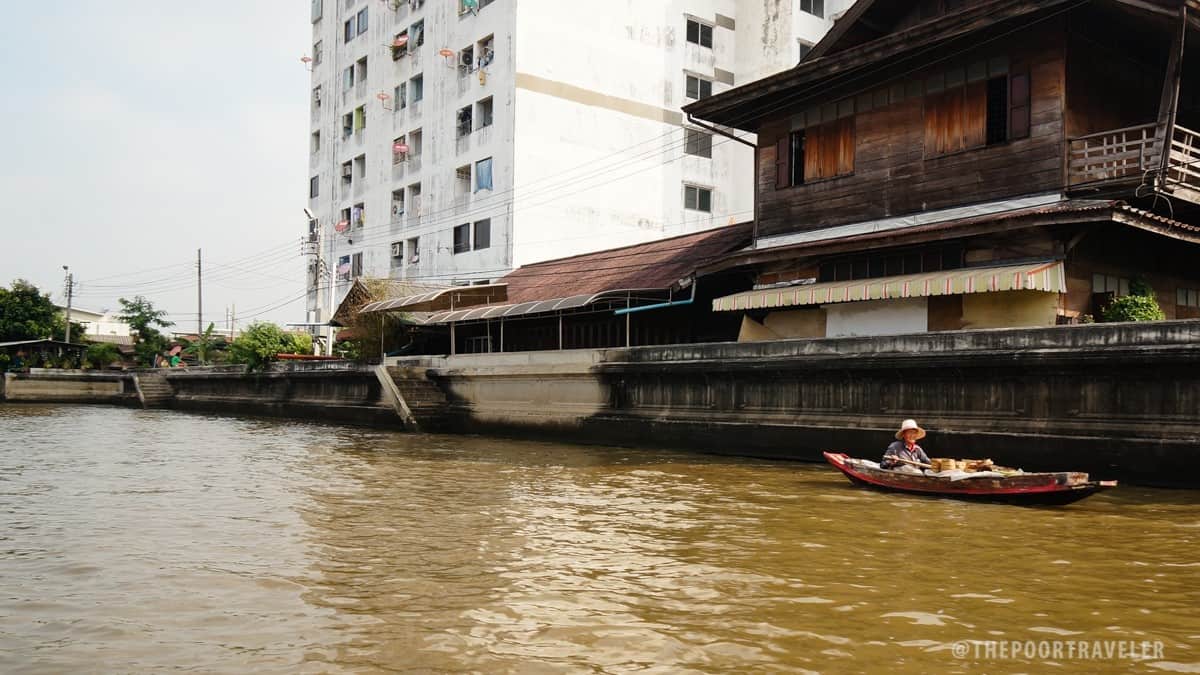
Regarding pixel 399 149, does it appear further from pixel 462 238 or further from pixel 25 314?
pixel 25 314

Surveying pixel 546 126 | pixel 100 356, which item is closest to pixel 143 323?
pixel 100 356

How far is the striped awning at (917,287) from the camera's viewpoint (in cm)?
1416

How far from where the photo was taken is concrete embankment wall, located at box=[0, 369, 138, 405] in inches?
1751

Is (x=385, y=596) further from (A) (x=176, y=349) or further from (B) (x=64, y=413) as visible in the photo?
(A) (x=176, y=349)

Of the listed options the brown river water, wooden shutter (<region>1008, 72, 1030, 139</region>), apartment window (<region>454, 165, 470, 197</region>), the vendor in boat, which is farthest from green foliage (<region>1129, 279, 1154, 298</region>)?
apartment window (<region>454, 165, 470, 197</region>)

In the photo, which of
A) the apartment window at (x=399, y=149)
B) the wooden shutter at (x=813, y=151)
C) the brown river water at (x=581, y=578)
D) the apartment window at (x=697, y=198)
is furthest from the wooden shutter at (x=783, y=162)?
the apartment window at (x=399, y=149)

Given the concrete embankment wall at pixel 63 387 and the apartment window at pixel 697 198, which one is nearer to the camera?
the apartment window at pixel 697 198

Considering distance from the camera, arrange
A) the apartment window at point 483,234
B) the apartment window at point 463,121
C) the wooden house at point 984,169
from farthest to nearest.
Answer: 1. the apartment window at point 463,121
2. the apartment window at point 483,234
3. the wooden house at point 984,169

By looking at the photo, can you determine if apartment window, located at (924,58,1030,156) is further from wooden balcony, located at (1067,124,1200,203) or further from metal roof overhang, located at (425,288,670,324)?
metal roof overhang, located at (425,288,670,324)

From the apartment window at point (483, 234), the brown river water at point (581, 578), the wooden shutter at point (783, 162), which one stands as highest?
the apartment window at point (483, 234)

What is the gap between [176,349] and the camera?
161 feet

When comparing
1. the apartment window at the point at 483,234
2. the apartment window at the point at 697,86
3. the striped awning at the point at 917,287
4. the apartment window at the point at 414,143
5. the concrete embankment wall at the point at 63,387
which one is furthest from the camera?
the concrete embankment wall at the point at 63,387

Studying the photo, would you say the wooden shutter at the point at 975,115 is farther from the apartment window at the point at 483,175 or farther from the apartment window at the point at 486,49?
the apartment window at the point at 486,49

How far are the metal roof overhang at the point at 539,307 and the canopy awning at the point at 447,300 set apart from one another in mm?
527
